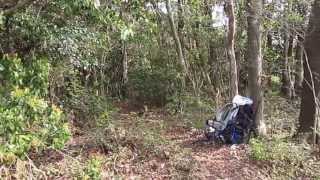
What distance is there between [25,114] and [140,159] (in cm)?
220

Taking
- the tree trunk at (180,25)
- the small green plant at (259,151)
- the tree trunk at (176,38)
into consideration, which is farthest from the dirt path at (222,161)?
the tree trunk at (180,25)

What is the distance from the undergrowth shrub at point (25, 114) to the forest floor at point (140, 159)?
0.41m

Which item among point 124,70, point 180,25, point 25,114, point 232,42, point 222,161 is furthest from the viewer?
point 124,70

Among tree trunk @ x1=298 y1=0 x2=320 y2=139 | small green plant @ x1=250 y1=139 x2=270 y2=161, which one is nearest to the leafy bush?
tree trunk @ x1=298 y1=0 x2=320 y2=139

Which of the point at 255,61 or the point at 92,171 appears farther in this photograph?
the point at 255,61

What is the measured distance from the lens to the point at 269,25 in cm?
1278

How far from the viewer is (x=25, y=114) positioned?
263 inches

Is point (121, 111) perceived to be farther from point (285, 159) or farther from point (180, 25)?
point (285, 159)

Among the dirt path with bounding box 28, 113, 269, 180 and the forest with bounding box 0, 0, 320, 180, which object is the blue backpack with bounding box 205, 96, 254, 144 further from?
the dirt path with bounding box 28, 113, 269, 180

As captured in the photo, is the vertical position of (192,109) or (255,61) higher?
(255,61)

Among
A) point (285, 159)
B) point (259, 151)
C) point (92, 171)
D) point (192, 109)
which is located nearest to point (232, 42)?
point (192, 109)

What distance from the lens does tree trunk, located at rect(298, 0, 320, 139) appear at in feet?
29.4

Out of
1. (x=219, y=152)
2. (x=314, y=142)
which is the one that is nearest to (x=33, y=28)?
(x=219, y=152)

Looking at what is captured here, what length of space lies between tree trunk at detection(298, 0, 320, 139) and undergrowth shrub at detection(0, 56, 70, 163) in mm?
4331
